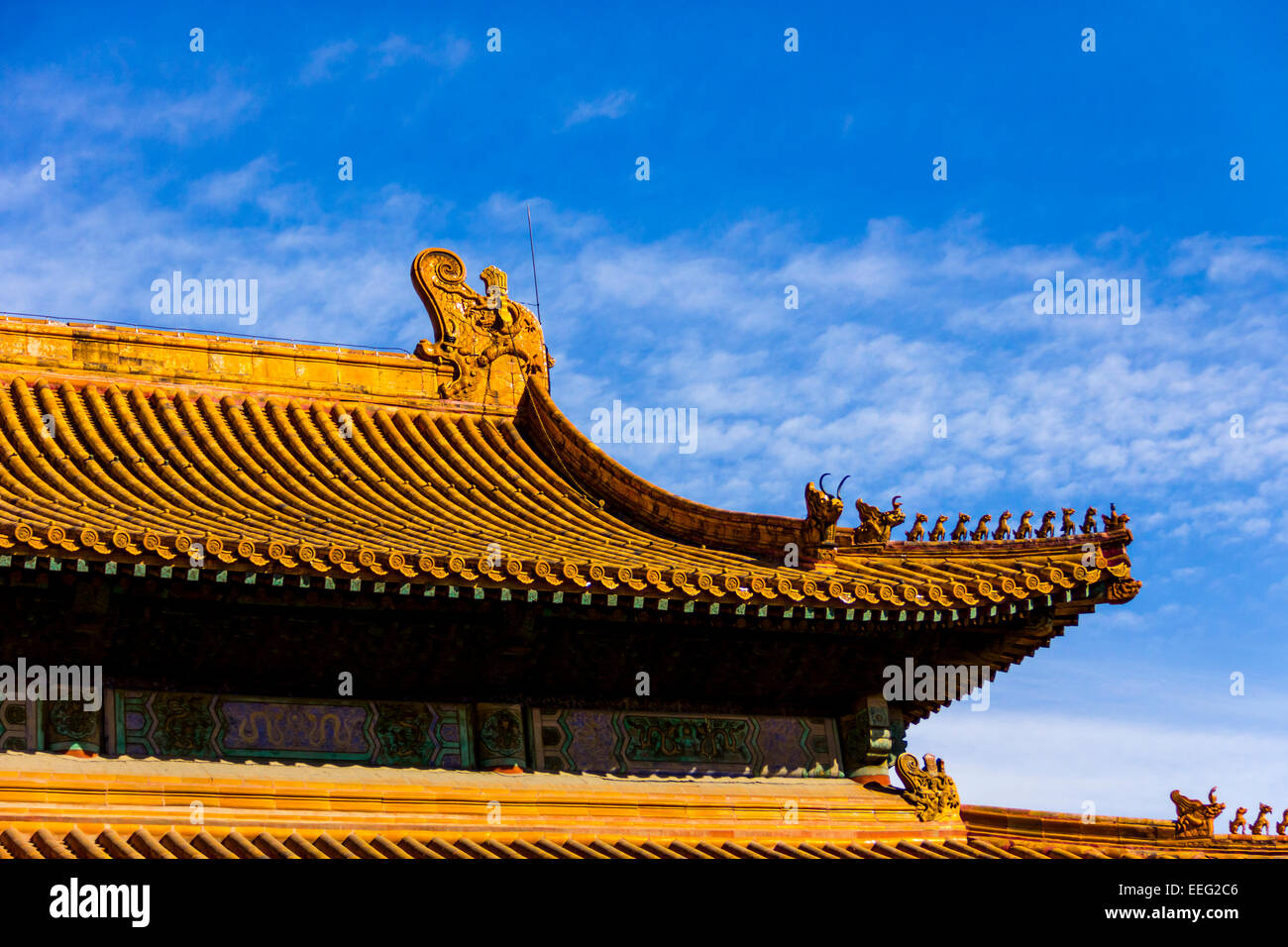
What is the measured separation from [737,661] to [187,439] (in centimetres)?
538

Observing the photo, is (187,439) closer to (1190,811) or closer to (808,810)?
(808,810)

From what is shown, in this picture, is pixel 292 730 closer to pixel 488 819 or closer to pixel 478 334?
pixel 488 819

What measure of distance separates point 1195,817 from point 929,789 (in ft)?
6.54

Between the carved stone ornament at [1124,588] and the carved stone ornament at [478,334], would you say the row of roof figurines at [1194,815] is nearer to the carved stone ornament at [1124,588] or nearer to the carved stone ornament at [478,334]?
the carved stone ornament at [1124,588]

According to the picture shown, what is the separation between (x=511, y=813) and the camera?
12844 mm

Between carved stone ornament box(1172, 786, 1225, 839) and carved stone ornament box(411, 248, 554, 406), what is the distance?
24.0 feet

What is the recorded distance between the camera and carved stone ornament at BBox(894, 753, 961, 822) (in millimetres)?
14031

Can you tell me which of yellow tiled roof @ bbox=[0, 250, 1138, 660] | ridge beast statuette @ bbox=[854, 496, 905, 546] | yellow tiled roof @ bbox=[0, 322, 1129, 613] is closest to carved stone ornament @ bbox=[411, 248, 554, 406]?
yellow tiled roof @ bbox=[0, 250, 1138, 660]

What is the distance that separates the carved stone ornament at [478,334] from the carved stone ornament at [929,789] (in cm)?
574

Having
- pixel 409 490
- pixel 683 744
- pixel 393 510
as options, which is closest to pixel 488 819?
pixel 683 744

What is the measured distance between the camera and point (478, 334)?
714 inches

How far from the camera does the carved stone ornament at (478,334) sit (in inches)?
703

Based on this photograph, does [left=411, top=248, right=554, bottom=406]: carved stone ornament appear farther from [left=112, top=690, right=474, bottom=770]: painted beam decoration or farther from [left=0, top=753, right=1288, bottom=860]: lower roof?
[left=0, top=753, right=1288, bottom=860]: lower roof
